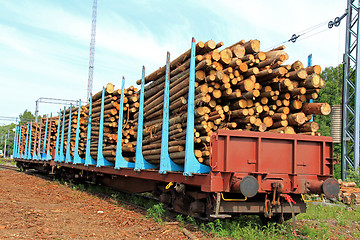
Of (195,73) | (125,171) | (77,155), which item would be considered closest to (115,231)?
(125,171)

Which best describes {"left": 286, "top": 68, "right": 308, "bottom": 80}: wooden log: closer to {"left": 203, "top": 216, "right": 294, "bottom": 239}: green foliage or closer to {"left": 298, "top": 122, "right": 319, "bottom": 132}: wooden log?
{"left": 298, "top": 122, "right": 319, "bottom": 132}: wooden log

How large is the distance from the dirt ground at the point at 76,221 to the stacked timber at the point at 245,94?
58.5 inches

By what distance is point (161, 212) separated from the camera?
24.8 ft

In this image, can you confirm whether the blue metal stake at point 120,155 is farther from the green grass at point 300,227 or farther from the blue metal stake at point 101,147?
the green grass at point 300,227

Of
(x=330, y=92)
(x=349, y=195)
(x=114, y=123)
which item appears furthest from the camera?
(x=330, y=92)

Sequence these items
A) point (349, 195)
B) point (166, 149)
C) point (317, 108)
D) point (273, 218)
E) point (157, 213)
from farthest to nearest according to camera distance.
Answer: point (349, 195)
point (157, 213)
point (166, 149)
point (273, 218)
point (317, 108)

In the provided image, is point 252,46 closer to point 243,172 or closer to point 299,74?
point 299,74

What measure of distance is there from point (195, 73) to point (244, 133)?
1.57m

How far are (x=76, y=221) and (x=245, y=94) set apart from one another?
432 centimetres

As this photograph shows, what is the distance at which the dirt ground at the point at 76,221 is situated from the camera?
6.11 meters

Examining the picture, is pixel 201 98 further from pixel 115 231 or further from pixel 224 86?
pixel 115 231

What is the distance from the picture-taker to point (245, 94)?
21.5ft

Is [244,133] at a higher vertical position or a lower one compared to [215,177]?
higher

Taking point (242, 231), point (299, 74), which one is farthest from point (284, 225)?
point (299, 74)
